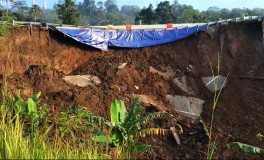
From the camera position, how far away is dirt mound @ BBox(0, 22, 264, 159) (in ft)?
40.0

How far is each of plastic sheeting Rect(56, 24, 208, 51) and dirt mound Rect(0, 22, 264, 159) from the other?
305 mm

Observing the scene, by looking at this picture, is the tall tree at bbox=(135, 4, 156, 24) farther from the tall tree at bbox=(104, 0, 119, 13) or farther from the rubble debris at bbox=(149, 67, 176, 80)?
the tall tree at bbox=(104, 0, 119, 13)

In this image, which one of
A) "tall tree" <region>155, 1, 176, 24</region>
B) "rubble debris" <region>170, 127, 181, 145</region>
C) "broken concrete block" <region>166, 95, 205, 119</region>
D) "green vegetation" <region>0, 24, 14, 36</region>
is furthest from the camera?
"tall tree" <region>155, 1, 176, 24</region>

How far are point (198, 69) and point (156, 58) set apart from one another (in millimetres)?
1975

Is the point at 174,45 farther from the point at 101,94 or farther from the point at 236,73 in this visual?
the point at 101,94

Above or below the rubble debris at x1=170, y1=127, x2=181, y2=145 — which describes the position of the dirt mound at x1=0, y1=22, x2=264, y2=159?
above

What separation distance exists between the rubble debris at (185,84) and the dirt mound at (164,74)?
0.49 feet

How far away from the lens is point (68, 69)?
17.2 meters

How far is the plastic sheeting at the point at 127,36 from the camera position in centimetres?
1733

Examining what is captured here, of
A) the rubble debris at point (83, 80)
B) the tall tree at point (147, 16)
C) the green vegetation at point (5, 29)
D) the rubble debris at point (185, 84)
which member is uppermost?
the tall tree at point (147, 16)

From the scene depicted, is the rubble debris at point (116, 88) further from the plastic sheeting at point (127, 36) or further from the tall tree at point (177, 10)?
the tall tree at point (177, 10)

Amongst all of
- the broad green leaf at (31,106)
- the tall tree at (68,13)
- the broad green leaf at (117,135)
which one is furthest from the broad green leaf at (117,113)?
the tall tree at (68,13)

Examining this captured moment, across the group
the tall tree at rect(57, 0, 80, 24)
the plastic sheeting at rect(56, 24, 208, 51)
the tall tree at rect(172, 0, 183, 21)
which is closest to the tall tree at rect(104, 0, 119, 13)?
the tall tree at rect(172, 0, 183, 21)

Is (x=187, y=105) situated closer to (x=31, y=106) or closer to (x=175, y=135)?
(x=175, y=135)
